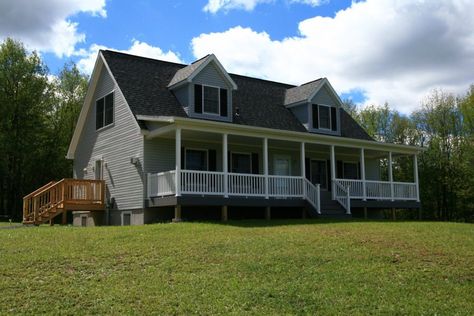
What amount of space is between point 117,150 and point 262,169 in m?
6.44

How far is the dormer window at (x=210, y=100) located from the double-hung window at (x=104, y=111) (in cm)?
394

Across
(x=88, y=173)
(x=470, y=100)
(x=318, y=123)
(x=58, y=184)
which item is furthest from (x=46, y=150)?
(x=470, y=100)

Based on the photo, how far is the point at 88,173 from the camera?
84.5ft

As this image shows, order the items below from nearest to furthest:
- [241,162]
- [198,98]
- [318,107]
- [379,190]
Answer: [198,98]
[241,162]
[379,190]
[318,107]

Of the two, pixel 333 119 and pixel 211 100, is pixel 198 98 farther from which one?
pixel 333 119

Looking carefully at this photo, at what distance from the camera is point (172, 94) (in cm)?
2361

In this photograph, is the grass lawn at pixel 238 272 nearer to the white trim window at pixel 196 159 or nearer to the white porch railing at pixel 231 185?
the white porch railing at pixel 231 185

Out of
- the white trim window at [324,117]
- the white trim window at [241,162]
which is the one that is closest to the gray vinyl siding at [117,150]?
the white trim window at [241,162]

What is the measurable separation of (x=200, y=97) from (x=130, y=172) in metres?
4.13

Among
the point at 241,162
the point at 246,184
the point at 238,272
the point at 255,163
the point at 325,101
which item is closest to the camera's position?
the point at 238,272

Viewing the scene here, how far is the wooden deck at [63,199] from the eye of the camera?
21.5 meters

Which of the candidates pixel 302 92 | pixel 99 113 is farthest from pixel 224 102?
pixel 99 113

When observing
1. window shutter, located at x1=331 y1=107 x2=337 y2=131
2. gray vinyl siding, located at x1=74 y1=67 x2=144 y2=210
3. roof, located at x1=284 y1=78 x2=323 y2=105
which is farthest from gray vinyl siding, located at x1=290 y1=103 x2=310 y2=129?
gray vinyl siding, located at x1=74 y1=67 x2=144 y2=210

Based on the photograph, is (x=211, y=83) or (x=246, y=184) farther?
(x=211, y=83)
